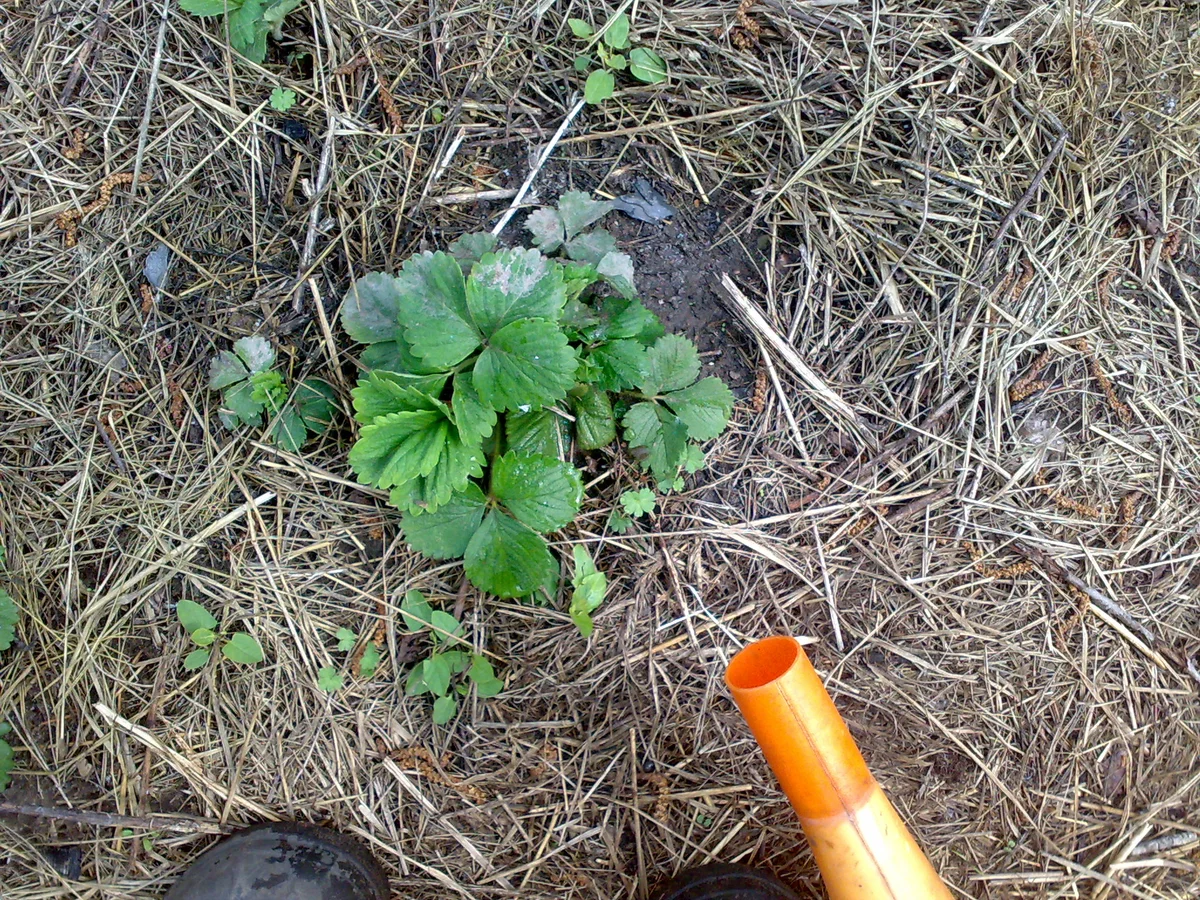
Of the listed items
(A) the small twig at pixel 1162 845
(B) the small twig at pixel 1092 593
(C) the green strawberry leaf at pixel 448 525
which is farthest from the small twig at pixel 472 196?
(A) the small twig at pixel 1162 845

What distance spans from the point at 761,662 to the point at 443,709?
0.83 metres

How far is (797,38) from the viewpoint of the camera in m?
2.12

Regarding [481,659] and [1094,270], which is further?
[1094,270]

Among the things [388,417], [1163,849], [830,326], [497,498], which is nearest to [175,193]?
[388,417]

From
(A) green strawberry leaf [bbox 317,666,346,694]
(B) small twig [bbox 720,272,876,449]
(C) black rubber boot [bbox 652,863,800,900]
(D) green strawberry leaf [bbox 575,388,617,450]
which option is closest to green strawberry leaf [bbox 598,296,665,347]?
(D) green strawberry leaf [bbox 575,388,617,450]

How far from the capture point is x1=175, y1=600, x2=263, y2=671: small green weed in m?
2.04

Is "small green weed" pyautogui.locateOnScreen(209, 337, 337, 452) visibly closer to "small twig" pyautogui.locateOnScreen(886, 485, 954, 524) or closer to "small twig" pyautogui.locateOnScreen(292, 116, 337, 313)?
"small twig" pyautogui.locateOnScreen(292, 116, 337, 313)

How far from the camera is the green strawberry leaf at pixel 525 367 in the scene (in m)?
1.80

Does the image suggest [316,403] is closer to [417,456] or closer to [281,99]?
[417,456]

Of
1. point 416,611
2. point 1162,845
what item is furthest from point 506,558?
point 1162,845

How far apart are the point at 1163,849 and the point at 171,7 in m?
3.48

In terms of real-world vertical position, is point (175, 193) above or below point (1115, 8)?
below

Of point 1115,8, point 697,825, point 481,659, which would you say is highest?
point 1115,8

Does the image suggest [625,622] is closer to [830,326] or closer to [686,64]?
[830,326]
